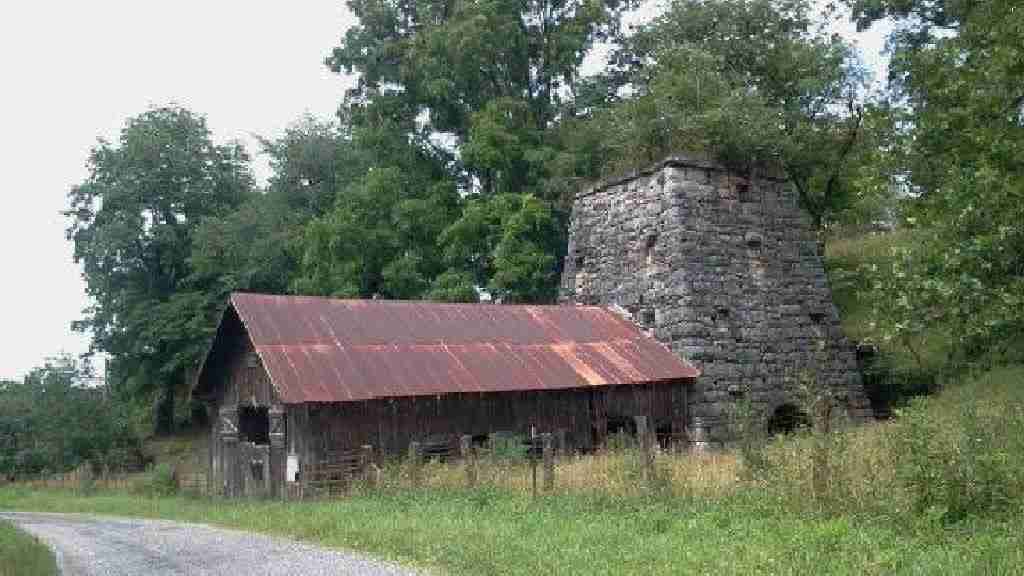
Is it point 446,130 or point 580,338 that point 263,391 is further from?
point 446,130

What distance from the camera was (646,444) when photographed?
1134 centimetres

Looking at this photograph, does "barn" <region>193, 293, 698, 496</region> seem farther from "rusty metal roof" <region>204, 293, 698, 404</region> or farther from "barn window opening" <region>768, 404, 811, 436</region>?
"barn window opening" <region>768, 404, 811, 436</region>

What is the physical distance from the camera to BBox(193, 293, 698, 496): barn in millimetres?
16031

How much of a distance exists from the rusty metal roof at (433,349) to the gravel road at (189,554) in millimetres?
3192

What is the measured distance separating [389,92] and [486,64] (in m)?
4.07

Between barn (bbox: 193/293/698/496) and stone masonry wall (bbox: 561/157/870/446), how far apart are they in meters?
0.91

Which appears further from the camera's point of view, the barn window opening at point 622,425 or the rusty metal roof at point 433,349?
the barn window opening at point 622,425

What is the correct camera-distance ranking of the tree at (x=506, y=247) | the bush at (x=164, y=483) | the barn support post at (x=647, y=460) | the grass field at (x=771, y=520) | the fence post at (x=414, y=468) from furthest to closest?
the tree at (x=506, y=247)
the bush at (x=164, y=483)
the fence post at (x=414, y=468)
the barn support post at (x=647, y=460)
the grass field at (x=771, y=520)

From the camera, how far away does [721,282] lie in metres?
20.9

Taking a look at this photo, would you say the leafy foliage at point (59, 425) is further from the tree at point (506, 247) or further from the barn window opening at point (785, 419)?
the barn window opening at point (785, 419)

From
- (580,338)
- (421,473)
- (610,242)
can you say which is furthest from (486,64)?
(421,473)

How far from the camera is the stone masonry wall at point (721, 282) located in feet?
66.7

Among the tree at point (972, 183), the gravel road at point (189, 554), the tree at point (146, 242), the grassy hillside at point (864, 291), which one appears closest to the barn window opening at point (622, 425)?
the grassy hillside at point (864, 291)

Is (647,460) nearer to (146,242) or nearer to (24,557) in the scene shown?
(24,557)
